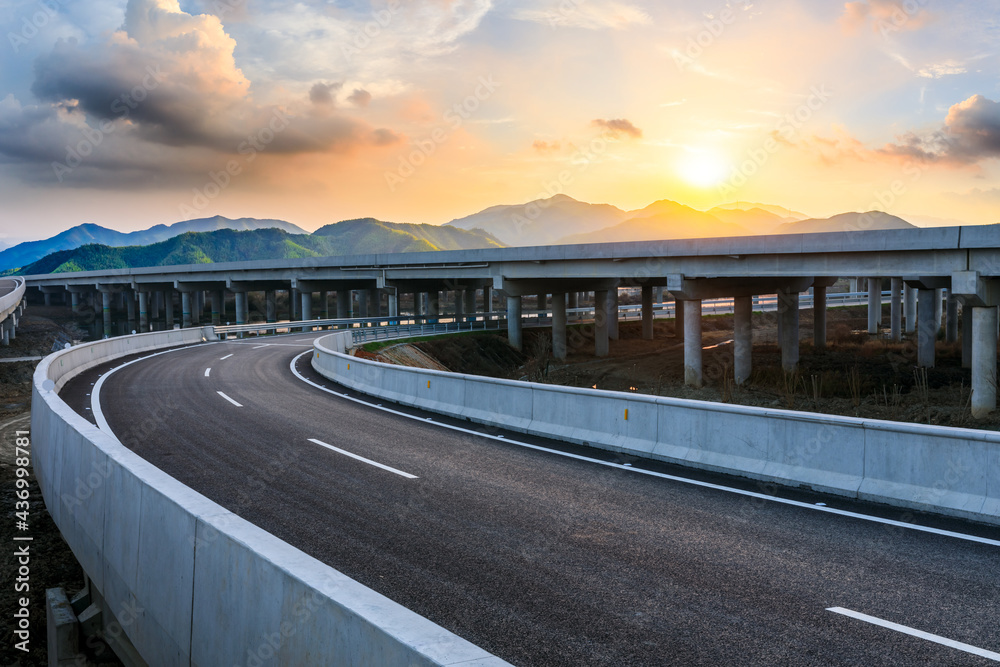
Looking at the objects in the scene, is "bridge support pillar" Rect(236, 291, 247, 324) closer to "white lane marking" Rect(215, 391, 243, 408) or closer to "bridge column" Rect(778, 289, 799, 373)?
"bridge column" Rect(778, 289, 799, 373)

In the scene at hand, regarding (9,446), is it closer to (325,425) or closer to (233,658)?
(325,425)

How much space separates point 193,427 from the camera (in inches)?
609

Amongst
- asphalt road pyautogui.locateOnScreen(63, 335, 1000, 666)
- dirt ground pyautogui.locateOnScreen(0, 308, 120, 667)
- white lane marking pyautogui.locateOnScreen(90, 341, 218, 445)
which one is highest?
asphalt road pyautogui.locateOnScreen(63, 335, 1000, 666)

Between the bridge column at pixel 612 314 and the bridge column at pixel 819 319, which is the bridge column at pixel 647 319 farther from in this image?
the bridge column at pixel 819 319

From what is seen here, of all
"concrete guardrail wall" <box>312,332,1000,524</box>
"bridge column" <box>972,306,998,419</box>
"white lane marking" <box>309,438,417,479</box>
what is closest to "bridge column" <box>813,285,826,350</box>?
"bridge column" <box>972,306,998,419</box>

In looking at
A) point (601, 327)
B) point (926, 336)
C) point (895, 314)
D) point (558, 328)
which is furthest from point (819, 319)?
point (558, 328)

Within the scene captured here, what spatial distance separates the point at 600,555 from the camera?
7547 millimetres

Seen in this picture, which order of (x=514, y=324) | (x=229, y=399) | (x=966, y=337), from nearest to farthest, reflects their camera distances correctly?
(x=229, y=399)
(x=966, y=337)
(x=514, y=324)

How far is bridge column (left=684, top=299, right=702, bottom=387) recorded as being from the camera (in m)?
34.2

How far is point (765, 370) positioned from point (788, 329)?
8.46 feet

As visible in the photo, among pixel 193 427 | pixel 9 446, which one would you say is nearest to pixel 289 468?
pixel 193 427

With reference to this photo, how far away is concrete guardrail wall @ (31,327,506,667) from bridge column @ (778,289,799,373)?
33.4 metres

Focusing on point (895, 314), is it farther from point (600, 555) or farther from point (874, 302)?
point (600, 555)

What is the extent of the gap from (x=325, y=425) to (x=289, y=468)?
3.86 meters
